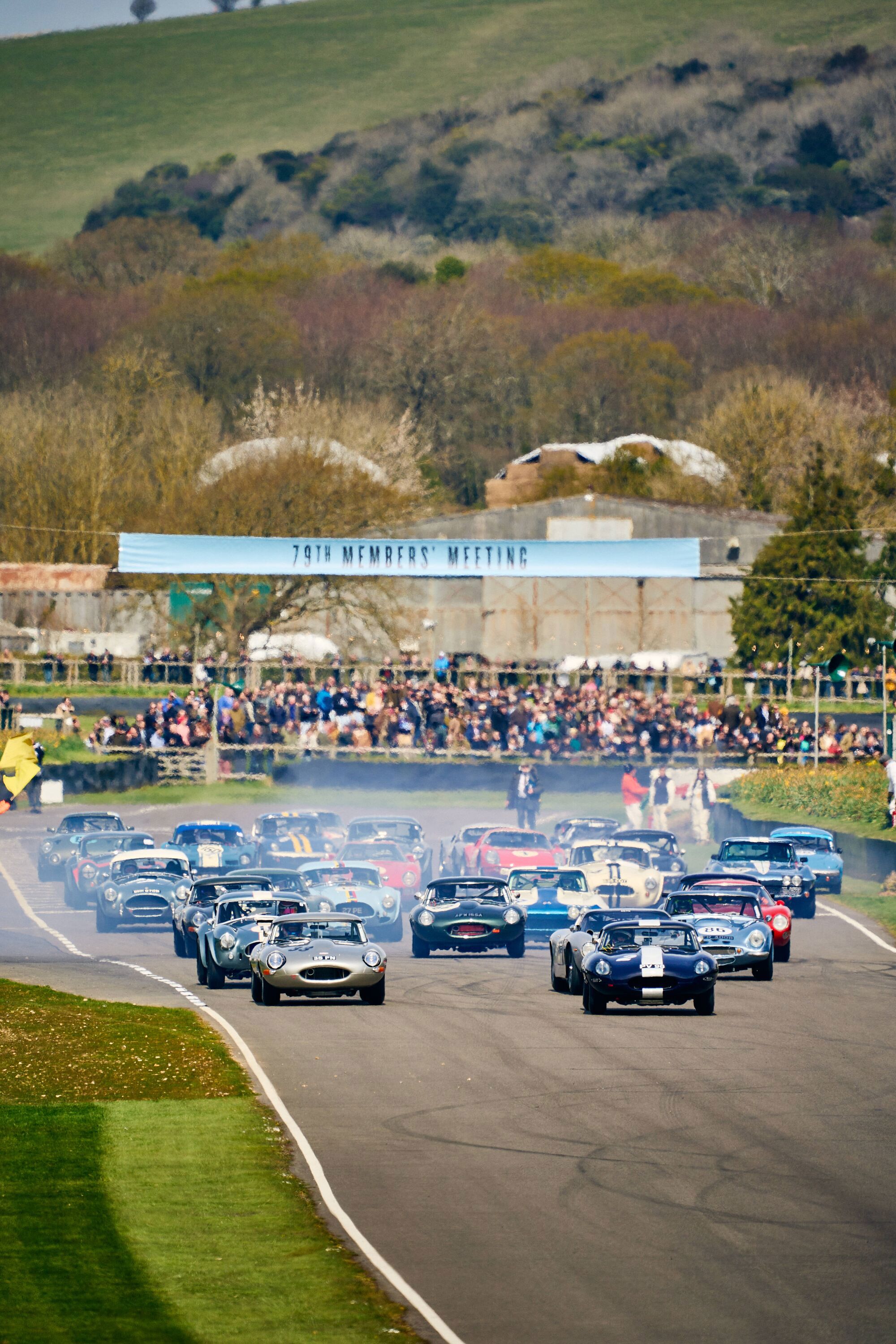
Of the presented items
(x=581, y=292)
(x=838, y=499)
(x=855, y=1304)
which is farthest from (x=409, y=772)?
(x=581, y=292)

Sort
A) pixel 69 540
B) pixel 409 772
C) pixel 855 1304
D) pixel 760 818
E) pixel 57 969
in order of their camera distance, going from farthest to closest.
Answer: pixel 69 540
pixel 409 772
pixel 760 818
pixel 57 969
pixel 855 1304

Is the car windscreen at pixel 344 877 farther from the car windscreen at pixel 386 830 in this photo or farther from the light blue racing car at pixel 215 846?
the car windscreen at pixel 386 830

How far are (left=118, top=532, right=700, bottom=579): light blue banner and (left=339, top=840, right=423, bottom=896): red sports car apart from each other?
1022cm

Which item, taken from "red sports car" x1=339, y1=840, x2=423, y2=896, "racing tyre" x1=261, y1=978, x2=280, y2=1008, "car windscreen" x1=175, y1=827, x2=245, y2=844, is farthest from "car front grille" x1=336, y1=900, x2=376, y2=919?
"car windscreen" x1=175, y1=827, x2=245, y2=844

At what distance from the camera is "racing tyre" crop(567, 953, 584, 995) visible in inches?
1019

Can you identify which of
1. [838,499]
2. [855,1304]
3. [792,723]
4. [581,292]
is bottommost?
[855,1304]

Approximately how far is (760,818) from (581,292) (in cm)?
14062

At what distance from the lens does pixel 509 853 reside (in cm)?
3909

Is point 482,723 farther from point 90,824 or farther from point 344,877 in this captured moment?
point 344,877

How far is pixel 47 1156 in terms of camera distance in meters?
16.4

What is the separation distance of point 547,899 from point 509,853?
5743mm

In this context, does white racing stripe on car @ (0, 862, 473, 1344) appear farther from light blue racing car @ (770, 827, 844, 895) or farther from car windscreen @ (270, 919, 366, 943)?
light blue racing car @ (770, 827, 844, 895)

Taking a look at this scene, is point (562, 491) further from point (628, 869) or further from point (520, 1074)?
point (520, 1074)

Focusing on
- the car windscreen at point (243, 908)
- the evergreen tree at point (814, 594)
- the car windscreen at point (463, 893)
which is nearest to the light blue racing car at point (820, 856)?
the car windscreen at point (463, 893)
